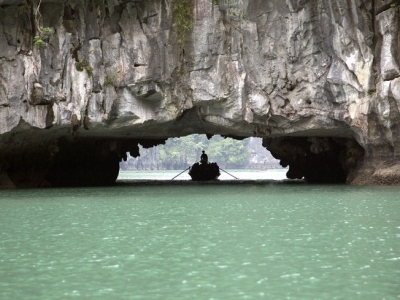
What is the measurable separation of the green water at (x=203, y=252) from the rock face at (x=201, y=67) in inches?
317

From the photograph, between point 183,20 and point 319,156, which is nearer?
point 183,20

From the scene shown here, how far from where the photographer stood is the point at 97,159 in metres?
28.5

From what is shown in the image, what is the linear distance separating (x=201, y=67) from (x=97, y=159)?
916 cm

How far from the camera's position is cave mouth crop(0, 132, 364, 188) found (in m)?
23.5

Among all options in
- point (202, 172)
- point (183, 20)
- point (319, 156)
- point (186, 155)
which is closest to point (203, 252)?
point (183, 20)

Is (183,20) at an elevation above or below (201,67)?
above

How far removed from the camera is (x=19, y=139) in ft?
73.4

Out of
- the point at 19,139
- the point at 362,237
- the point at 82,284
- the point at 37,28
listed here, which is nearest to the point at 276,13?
the point at 37,28

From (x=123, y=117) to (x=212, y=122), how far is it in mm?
3185

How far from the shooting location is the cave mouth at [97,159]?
77.1 ft

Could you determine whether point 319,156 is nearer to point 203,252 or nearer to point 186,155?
point 203,252

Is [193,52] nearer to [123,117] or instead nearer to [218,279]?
[123,117]

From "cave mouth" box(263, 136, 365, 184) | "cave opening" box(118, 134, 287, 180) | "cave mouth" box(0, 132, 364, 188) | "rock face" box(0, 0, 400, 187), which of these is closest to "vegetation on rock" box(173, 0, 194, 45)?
"rock face" box(0, 0, 400, 187)

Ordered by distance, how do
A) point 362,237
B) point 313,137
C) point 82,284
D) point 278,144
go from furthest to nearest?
point 278,144 → point 313,137 → point 362,237 → point 82,284
